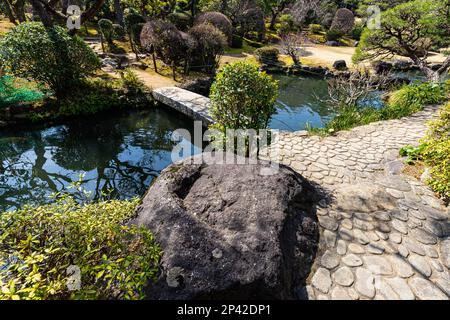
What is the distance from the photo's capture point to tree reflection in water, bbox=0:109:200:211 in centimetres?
646

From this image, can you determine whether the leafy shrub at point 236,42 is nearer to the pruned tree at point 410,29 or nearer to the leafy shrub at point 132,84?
the pruned tree at point 410,29

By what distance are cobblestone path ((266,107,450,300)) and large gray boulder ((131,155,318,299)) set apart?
1.21 ft

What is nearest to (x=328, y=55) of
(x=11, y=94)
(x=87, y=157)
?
(x=87, y=157)

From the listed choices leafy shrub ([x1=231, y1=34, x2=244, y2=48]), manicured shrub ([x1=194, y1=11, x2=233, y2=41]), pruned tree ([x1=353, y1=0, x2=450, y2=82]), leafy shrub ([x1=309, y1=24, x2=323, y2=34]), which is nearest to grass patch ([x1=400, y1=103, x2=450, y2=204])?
pruned tree ([x1=353, y1=0, x2=450, y2=82])

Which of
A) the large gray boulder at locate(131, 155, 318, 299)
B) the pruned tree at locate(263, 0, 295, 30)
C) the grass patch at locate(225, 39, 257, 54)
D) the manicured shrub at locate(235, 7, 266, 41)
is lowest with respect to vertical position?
the large gray boulder at locate(131, 155, 318, 299)

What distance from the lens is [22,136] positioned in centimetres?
880

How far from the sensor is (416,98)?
10.0 meters

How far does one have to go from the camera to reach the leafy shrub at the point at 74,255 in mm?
2381

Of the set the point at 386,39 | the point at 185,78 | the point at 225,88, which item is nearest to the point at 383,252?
the point at 225,88

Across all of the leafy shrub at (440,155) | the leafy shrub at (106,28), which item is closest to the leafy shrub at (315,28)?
the leafy shrub at (106,28)

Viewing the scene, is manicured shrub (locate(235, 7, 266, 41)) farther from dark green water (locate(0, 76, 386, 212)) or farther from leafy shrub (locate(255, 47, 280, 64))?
dark green water (locate(0, 76, 386, 212))

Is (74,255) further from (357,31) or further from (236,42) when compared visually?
(357,31)

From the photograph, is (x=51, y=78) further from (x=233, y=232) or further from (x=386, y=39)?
(x=386, y=39)
